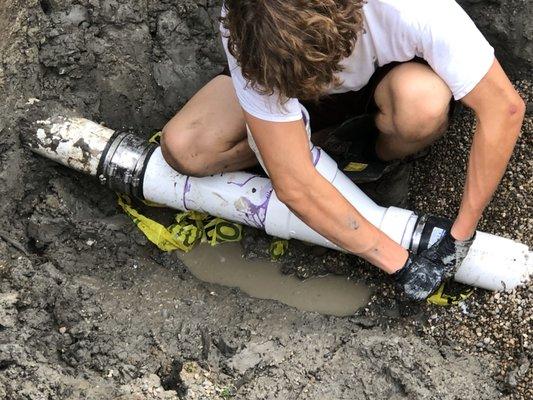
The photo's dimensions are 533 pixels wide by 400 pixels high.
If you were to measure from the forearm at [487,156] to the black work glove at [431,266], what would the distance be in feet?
0.21

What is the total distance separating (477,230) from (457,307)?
25 centimetres

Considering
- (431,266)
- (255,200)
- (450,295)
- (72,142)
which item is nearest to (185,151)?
(255,200)

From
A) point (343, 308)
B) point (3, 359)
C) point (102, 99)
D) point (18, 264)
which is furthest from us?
point (102, 99)

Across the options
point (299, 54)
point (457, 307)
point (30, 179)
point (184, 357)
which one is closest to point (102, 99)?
point (30, 179)

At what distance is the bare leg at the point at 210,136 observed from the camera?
2248 mm

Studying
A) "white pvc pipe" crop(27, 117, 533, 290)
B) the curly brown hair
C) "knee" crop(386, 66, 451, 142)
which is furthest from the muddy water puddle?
the curly brown hair

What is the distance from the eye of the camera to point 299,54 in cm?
156

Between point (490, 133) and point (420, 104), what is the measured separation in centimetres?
20

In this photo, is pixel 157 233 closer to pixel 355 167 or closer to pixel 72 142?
pixel 72 142

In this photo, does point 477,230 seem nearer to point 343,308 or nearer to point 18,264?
point 343,308

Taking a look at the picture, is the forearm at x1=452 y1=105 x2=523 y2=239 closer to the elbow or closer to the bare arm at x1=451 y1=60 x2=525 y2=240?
the bare arm at x1=451 y1=60 x2=525 y2=240

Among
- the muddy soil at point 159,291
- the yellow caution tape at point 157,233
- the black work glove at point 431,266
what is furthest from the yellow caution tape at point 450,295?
the yellow caution tape at point 157,233

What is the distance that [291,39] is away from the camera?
1.53 metres

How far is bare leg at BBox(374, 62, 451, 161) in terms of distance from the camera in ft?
6.40
